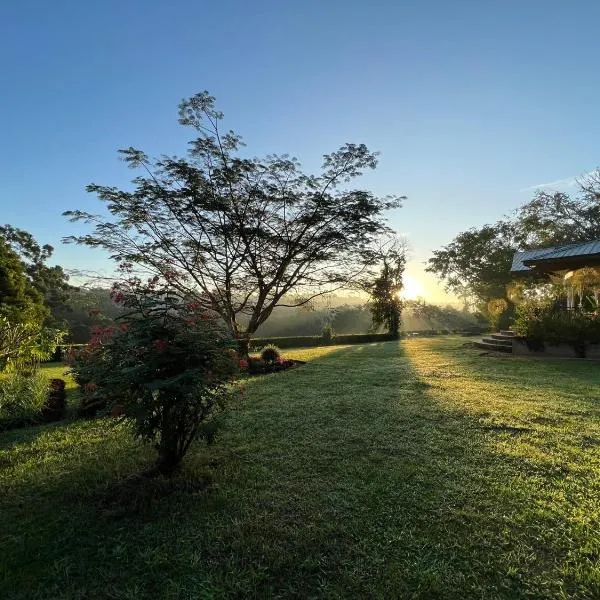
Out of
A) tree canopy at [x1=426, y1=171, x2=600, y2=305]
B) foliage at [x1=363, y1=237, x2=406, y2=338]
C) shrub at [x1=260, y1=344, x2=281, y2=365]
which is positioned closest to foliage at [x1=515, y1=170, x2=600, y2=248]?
tree canopy at [x1=426, y1=171, x2=600, y2=305]

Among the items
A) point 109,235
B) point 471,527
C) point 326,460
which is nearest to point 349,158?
point 109,235

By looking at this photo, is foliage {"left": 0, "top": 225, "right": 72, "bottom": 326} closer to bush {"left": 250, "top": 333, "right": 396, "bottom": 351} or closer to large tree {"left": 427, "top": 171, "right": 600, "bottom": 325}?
bush {"left": 250, "top": 333, "right": 396, "bottom": 351}

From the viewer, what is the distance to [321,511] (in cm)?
256

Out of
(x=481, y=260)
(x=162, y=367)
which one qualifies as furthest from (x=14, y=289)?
(x=481, y=260)

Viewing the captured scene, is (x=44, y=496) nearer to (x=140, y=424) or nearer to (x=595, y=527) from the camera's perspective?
(x=140, y=424)

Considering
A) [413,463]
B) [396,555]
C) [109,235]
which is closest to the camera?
[396,555]

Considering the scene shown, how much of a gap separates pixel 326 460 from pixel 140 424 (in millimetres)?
1757

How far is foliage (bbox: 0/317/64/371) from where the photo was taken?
7189mm

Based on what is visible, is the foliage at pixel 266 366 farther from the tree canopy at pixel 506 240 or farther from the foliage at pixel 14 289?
the tree canopy at pixel 506 240

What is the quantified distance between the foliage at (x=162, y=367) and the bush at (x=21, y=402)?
3381 mm

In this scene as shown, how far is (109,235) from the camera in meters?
10.8

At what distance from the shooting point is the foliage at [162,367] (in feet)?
8.78

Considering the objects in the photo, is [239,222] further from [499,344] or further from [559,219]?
[559,219]

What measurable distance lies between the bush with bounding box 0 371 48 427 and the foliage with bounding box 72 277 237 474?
11.1 feet
